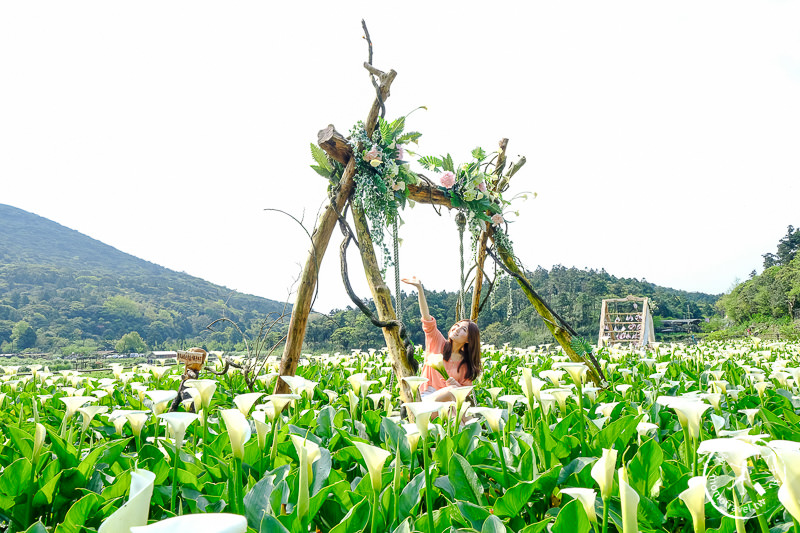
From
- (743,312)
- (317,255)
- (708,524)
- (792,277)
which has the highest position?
(792,277)

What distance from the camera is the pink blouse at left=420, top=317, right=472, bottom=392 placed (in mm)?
3099

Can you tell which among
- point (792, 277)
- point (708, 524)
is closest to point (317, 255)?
point (708, 524)

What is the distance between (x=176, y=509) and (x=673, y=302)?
133ft

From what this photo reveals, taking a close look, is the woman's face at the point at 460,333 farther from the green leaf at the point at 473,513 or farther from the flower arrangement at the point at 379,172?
the green leaf at the point at 473,513

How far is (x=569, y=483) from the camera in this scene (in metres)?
1.19

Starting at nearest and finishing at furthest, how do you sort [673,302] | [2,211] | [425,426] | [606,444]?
1. [425,426]
2. [606,444]
3. [673,302]
4. [2,211]

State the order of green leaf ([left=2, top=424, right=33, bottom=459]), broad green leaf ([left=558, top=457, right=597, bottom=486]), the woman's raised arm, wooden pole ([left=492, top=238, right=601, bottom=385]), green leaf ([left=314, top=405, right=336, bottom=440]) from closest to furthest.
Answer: broad green leaf ([left=558, top=457, right=597, bottom=486])
green leaf ([left=2, top=424, right=33, bottom=459])
green leaf ([left=314, top=405, right=336, bottom=440])
the woman's raised arm
wooden pole ([left=492, top=238, right=601, bottom=385])

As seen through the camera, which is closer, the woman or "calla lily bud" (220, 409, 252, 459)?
"calla lily bud" (220, 409, 252, 459)

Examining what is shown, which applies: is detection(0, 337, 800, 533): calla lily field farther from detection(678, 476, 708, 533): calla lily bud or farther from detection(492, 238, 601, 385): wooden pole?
detection(492, 238, 601, 385): wooden pole

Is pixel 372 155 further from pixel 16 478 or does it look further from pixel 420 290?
pixel 16 478

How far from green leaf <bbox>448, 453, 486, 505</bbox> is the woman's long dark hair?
2026 mm

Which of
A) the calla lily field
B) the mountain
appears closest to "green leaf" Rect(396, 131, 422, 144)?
the calla lily field

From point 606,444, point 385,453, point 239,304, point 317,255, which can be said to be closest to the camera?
point 385,453

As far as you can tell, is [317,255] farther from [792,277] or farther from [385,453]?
[792,277]
